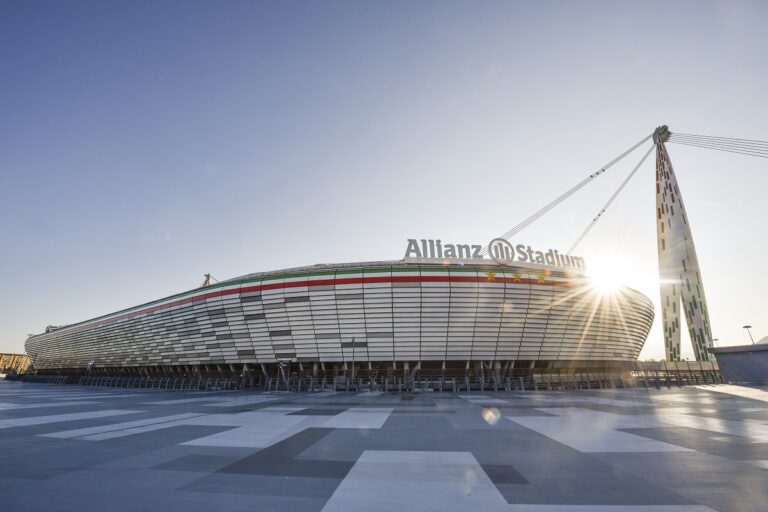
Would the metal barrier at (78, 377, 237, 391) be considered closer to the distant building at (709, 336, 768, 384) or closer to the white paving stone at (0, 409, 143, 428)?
the white paving stone at (0, 409, 143, 428)

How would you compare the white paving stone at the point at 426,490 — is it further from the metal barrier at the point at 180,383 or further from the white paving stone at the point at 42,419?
the metal barrier at the point at 180,383

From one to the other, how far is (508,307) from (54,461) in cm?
4540

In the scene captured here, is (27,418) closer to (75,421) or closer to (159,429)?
(75,421)

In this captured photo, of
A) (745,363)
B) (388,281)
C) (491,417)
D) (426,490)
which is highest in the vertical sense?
(388,281)

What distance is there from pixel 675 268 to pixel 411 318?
185 feet

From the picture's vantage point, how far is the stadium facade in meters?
44.4

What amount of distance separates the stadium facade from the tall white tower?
15.9 metres

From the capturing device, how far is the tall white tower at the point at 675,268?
6094 cm

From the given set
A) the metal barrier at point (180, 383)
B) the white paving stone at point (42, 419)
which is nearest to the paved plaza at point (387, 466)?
the white paving stone at point (42, 419)

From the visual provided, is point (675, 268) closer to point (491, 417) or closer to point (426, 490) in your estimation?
point (491, 417)

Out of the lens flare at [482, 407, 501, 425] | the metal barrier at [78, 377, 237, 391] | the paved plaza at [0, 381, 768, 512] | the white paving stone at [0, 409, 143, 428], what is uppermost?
the paved plaza at [0, 381, 768, 512]

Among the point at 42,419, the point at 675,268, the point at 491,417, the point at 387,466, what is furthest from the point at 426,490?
the point at 675,268

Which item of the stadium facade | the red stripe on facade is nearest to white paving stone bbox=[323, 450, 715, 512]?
the stadium facade

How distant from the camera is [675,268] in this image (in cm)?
6481
